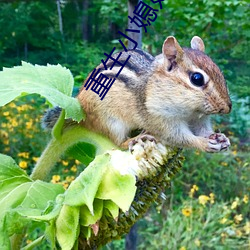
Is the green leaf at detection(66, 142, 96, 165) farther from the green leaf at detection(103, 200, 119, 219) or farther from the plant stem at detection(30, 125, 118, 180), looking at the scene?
the green leaf at detection(103, 200, 119, 219)

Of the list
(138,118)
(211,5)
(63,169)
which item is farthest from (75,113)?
(63,169)

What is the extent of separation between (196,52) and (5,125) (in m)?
2.25

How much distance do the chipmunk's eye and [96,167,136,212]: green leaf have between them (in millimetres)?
252

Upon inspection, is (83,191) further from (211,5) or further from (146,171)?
(211,5)

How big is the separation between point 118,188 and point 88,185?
3 cm

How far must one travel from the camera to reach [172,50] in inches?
29.7

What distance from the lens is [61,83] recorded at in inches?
27.0

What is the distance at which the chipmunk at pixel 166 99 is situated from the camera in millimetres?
697

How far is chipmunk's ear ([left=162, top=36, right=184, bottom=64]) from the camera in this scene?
0.73 m

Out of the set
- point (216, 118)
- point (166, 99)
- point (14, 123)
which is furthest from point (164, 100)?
point (14, 123)

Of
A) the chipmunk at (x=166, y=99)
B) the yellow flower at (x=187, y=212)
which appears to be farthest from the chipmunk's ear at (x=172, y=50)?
the yellow flower at (x=187, y=212)

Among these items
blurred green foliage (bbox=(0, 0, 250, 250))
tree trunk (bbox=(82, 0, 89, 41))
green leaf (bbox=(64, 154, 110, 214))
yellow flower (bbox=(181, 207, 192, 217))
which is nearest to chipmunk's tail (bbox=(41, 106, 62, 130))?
green leaf (bbox=(64, 154, 110, 214))

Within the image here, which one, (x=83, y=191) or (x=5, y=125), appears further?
(x=5, y=125)

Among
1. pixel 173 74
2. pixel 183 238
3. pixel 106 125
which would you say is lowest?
pixel 183 238
